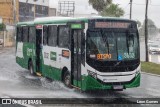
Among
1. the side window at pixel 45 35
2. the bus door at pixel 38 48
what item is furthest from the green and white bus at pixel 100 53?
the bus door at pixel 38 48

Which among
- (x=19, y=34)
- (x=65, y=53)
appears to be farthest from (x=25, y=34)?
(x=65, y=53)

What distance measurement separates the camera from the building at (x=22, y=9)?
8356 cm

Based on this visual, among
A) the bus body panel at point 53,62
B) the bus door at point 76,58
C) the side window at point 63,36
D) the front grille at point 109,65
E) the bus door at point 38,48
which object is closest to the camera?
the front grille at point 109,65

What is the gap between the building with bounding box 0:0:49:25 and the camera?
274ft

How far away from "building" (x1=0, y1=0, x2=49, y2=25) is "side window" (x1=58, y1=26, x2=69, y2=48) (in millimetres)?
54063

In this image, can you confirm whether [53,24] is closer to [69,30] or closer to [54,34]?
[54,34]

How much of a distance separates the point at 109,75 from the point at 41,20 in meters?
7.66

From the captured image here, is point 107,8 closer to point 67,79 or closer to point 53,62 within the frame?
point 53,62

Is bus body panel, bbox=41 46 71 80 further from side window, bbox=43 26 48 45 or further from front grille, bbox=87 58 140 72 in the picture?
front grille, bbox=87 58 140 72

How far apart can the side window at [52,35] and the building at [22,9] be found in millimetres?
52474

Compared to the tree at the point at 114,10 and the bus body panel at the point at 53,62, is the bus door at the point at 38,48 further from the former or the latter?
the tree at the point at 114,10

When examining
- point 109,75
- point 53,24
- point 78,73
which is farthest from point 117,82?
point 53,24

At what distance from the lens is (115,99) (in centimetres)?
1554

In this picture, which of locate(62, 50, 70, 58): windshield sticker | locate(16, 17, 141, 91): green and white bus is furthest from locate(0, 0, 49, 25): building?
locate(16, 17, 141, 91): green and white bus
